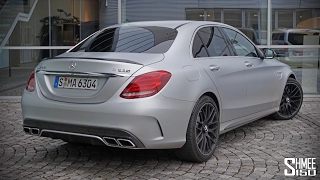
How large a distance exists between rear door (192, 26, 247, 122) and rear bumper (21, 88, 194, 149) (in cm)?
73

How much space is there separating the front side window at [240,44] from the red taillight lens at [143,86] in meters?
2.06

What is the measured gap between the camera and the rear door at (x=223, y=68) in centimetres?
534

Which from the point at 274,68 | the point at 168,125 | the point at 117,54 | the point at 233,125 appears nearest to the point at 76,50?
the point at 117,54

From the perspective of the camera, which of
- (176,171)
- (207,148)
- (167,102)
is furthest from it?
(207,148)

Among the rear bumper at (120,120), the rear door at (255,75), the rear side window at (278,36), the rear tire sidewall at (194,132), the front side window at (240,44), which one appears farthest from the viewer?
the rear side window at (278,36)

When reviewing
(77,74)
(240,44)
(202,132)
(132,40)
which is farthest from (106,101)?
(240,44)

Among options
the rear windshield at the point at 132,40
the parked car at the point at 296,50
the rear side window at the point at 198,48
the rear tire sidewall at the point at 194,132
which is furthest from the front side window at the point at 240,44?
the parked car at the point at 296,50

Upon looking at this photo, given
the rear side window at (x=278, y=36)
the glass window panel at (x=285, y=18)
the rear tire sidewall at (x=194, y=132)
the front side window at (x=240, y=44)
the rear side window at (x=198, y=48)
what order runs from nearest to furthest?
the rear tire sidewall at (x=194, y=132) < the rear side window at (x=198, y=48) < the front side window at (x=240, y=44) < the glass window panel at (x=285, y=18) < the rear side window at (x=278, y=36)

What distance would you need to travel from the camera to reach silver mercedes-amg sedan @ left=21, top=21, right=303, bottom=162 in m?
4.44

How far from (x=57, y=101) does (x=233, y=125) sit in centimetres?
225

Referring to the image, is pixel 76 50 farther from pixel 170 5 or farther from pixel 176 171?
pixel 170 5

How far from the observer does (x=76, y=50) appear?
5.48m

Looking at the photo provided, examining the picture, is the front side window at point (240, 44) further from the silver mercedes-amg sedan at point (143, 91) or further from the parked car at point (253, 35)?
the parked car at point (253, 35)

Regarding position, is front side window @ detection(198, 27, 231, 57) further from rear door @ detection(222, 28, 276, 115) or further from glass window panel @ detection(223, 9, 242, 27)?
glass window panel @ detection(223, 9, 242, 27)
